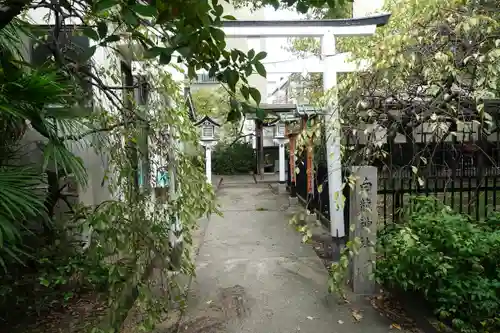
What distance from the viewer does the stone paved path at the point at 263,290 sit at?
14.7ft

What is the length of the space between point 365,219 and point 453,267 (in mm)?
→ 1114

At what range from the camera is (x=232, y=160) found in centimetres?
2669

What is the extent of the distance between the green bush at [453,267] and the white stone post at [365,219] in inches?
13.7

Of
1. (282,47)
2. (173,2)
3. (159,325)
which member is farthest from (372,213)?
(282,47)

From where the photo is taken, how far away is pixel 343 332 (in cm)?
429

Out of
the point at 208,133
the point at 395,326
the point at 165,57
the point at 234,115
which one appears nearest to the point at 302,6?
the point at 234,115

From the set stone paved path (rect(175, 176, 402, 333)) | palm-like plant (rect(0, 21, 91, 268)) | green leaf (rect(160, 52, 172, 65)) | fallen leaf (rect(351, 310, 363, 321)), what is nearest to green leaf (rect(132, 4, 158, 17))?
green leaf (rect(160, 52, 172, 65))

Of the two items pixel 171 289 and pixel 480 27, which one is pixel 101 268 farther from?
pixel 480 27

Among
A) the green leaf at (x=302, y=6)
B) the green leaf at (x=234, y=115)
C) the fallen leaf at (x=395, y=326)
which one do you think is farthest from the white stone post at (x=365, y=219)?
the green leaf at (x=234, y=115)

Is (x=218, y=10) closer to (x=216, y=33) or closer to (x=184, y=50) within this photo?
(x=216, y=33)

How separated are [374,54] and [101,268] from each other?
355 cm

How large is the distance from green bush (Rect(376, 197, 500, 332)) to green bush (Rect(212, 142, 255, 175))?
22.2m

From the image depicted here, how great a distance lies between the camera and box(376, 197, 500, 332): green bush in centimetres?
376

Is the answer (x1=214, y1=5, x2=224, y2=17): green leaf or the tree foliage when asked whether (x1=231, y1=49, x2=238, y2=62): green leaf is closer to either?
the tree foliage
